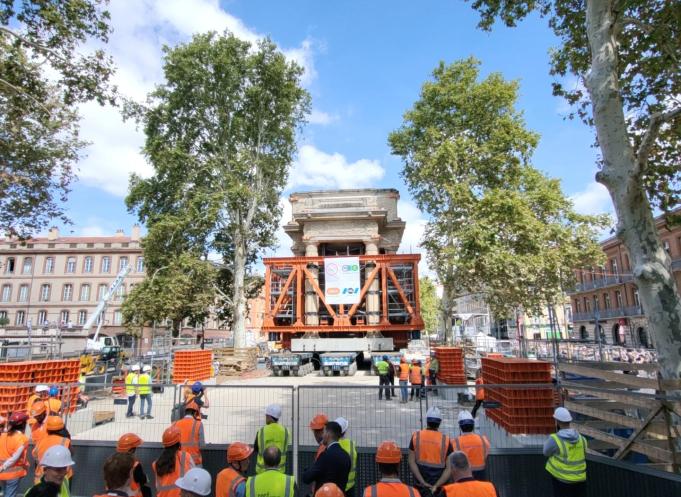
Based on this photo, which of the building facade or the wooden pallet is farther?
the building facade

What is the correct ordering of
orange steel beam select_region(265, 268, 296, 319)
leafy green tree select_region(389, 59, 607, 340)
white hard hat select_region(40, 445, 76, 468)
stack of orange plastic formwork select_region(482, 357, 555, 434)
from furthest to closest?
orange steel beam select_region(265, 268, 296, 319) < leafy green tree select_region(389, 59, 607, 340) < stack of orange plastic formwork select_region(482, 357, 555, 434) < white hard hat select_region(40, 445, 76, 468)

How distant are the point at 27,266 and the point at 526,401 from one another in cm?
7163

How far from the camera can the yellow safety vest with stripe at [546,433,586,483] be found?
197 inches

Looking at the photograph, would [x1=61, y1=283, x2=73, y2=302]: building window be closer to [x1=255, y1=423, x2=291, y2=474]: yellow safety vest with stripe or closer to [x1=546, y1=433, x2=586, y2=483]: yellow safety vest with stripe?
[x1=255, y1=423, x2=291, y2=474]: yellow safety vest with stripe

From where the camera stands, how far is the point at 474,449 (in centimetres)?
482

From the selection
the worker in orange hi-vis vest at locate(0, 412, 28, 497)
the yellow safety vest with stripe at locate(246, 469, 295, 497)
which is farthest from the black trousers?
the worker in orange hi-vis vest at locate(0, 412, 28, 497)

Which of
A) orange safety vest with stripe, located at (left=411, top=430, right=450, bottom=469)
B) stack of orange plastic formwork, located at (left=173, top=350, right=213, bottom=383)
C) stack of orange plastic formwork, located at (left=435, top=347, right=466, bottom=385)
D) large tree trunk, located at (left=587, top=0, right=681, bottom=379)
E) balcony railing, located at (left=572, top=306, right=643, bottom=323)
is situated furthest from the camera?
balcony railing, located at (left=572, top=306, right=643, bottom=323)

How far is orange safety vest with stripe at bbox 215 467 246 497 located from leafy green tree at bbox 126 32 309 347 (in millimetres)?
25176

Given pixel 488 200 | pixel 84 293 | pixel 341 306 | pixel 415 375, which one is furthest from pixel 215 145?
pixel 84 293

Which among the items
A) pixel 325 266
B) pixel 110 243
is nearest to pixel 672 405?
pixel 325 266

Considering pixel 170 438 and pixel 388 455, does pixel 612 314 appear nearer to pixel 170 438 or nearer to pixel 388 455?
pixel 388 455

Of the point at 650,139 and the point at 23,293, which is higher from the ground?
the point at 23,293

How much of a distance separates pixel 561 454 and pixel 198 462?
465 cm

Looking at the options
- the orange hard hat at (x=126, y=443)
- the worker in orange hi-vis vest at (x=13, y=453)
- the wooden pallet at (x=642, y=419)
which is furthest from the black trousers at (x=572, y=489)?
the worker in orange hi-vis vest at (x=13, y=453)
